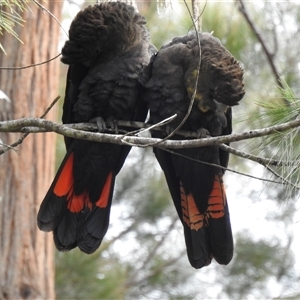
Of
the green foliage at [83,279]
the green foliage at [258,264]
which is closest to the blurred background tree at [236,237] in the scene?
the green foliage at [258,264]

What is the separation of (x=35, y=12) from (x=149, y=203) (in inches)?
117

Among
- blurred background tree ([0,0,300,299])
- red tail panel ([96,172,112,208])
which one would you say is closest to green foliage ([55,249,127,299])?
blurred background tree ([0,0,300,299])

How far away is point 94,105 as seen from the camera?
2.82 meters

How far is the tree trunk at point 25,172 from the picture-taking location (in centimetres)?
356

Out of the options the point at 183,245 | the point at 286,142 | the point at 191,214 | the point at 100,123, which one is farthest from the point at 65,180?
the point at 183,245

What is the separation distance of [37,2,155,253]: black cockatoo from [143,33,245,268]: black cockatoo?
11cm

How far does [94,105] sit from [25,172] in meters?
0.97

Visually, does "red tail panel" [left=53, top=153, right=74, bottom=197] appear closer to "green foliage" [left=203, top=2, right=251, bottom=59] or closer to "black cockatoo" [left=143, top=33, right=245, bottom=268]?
"black cockatoo" [left=143, top=33, right=245, bottom=268]

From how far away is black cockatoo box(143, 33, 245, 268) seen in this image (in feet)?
8.70

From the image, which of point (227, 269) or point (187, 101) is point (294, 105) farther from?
point (227, 269)

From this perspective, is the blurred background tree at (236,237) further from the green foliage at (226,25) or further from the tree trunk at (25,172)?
the tree trunk at (25,172)

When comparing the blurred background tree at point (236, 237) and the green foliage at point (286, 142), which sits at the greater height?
the blurred background tree at point (236, 237)

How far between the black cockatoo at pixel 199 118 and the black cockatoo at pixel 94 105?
0.11 m

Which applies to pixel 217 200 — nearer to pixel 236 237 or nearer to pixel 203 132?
pixel 203 132
